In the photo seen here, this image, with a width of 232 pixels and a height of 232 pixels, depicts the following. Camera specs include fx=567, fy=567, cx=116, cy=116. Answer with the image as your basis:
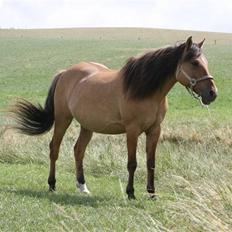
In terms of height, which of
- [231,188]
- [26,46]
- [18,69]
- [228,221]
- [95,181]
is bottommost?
[26,46]

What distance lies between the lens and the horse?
7844 millimetres

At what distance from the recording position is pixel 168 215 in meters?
6.42

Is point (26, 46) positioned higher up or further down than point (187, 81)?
further down

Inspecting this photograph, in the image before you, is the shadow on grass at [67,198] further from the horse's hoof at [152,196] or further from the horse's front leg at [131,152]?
the horse's hoof at [152,196]

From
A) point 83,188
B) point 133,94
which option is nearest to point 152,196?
point 83,188

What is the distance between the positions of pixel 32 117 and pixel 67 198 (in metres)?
2.51

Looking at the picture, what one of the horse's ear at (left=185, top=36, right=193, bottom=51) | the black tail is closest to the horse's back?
the black tail

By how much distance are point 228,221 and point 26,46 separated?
62641 mm

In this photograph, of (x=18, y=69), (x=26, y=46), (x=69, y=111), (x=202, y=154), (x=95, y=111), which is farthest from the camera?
(x=26, y=46)

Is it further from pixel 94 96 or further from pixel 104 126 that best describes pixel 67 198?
pixel 94 96

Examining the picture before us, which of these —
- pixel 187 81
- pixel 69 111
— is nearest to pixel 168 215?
pixel 187 81

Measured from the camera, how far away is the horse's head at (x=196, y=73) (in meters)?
7.70

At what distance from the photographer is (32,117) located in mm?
10445

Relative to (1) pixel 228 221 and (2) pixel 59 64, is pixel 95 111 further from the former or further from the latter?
(2) pixel 59 64
